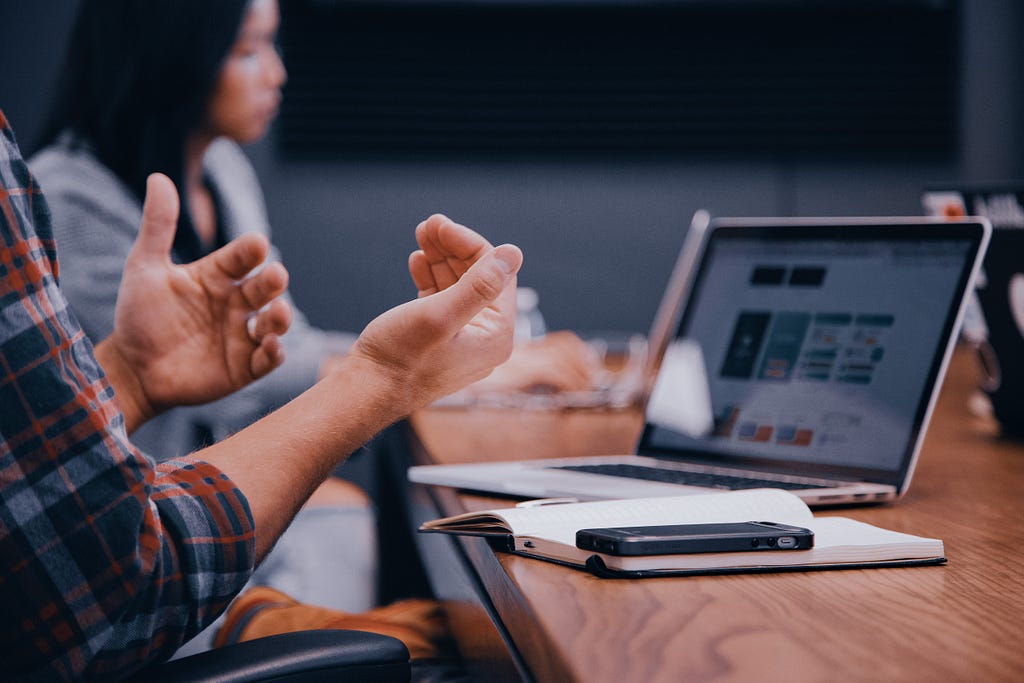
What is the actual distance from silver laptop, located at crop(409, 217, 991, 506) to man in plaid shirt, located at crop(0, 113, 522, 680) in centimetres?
20

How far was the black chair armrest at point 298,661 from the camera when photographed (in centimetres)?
70

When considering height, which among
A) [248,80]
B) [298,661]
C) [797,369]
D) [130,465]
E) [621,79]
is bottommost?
[298,661]

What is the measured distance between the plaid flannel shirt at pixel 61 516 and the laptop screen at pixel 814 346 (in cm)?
67

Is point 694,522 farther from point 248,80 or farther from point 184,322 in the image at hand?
point 248,80

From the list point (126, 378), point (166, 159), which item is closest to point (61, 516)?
point (126, 378)

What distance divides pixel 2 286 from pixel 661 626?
1.58ft

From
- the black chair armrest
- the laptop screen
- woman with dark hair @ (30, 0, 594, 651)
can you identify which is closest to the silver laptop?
the laptop screen

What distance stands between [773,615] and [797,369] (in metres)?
0.59

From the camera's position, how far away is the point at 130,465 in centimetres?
71

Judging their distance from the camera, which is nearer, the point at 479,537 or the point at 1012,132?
the point at 479,537

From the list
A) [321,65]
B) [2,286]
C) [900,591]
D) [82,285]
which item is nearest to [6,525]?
[2,286]

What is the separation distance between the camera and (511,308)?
99 centimetres

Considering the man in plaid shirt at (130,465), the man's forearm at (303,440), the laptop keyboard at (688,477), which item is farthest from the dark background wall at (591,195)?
the man's forearm at (303,440)

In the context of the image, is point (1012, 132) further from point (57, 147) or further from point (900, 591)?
point (900, 591)
